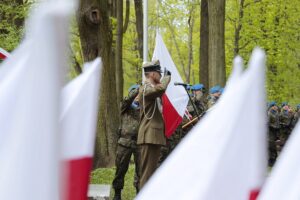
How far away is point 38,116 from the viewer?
1.67 m

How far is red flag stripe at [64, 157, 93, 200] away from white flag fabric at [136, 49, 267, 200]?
26 cm

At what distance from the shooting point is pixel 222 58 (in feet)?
55.2

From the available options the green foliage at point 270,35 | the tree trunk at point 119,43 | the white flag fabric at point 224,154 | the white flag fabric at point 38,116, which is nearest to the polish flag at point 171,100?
the white flag fabric at point 224,154

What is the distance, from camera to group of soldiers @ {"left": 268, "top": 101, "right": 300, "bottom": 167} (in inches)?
680

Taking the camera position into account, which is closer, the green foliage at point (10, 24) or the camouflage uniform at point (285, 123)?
the green foliage at point (10, 24)

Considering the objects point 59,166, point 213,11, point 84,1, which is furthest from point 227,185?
point 213,11

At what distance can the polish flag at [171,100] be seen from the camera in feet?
36.6

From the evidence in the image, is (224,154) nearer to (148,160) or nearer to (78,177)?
(78,177)

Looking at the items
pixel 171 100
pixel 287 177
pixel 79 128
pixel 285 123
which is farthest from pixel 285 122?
pixel 287 177

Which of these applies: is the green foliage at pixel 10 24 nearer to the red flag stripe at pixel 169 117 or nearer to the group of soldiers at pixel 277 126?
the red flag stripe at pixel 169 117

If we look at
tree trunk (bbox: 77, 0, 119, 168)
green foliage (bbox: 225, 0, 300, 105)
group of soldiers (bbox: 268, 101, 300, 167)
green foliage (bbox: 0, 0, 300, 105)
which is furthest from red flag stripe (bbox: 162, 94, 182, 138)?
green foliage (bbox: 225, 0, 300, 105)

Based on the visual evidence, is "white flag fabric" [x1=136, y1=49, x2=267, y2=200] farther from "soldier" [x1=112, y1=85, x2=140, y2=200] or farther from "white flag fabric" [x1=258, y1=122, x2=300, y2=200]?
"soldier" [x1=112, y1=85, x2=140, y2=200]

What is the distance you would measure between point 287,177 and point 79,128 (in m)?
0.68

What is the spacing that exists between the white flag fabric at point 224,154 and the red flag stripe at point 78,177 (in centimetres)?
26
